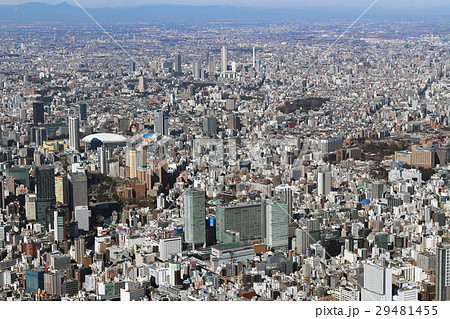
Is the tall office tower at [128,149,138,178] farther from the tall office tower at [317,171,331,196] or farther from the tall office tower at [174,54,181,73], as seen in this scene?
the tall office tower at [317,171,331,196]

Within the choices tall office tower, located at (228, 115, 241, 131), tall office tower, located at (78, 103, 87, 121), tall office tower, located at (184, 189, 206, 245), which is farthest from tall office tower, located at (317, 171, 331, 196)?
tall office tower, located at (78, 103, 87, 121)

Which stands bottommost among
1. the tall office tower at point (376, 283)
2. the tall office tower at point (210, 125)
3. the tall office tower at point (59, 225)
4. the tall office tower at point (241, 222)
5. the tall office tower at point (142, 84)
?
the tall office tower at point (59, 225)

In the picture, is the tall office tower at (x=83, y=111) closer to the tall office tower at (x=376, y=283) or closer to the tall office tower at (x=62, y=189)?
the tall office tower at (x=62, y=189)

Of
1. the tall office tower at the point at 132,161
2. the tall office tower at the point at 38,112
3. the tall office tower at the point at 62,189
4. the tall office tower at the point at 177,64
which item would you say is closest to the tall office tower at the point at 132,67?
the tall office tower at the point at 177,64

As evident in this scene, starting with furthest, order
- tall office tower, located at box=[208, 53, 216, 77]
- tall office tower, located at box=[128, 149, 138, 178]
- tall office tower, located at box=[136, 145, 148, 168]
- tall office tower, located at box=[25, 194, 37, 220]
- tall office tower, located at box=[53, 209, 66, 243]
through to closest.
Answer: tall office tower, located at box=[208, 53, 216, 77]
tall office tower, located at box=[136, 145, 148, 168]
tall office tower, located at box=[128, 149, 138, 178]
tall office tower, located at box=[25, 194, 37, 220]
tall office tower, located at box=[53, 209, 66, 243]

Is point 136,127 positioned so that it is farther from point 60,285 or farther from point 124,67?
point 60,285

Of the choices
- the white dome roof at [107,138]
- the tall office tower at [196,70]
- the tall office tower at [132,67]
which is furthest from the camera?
the tall office tower at [196,70]

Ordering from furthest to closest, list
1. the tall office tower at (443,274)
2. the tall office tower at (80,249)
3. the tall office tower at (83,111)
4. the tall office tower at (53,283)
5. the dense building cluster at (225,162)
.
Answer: the tall office tower at (83,111) → the tall office tower at (80,249) → the dense building cluster at (225,162) → the tall office tower at (53,283) → the tall office tower at (443,274)
